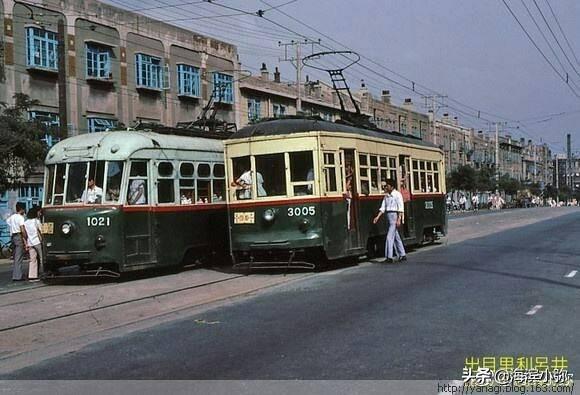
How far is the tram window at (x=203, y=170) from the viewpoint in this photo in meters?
16.0

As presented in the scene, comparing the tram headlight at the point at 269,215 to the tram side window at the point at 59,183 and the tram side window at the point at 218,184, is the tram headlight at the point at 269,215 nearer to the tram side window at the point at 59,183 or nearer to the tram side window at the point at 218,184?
the tram side window at the point at 218,184

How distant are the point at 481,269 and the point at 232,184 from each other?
208 inches

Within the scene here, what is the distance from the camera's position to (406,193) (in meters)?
18.3

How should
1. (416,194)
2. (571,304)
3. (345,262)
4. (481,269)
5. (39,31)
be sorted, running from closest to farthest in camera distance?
(571,304)
(481,269)
(345,262)
(416,194)
(39,31)

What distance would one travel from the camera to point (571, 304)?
31.5 ft

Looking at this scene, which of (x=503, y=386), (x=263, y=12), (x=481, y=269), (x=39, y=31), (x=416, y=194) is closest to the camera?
(x=503, y=386)

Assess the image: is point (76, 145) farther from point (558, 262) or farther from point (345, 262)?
point (558, 262)

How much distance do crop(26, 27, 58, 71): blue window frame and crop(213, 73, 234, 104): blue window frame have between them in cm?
1096

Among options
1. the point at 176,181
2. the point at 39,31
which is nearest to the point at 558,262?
the point at 176,181

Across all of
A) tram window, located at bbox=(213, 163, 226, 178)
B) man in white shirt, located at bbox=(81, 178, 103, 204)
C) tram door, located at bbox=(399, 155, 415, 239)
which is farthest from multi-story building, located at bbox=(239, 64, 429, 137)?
man in white shirt, located at bbox=(81, 178, 103, 204)

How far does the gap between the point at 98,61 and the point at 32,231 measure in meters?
18.4

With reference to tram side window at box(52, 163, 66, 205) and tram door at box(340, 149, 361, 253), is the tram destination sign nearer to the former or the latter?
tram door at box(340, 149, 361, 253)

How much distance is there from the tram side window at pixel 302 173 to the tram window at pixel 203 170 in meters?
2.64

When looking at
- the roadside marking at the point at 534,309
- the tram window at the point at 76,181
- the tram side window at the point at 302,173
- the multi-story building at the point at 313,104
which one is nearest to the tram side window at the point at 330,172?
the tram side window at the point at 302,173
